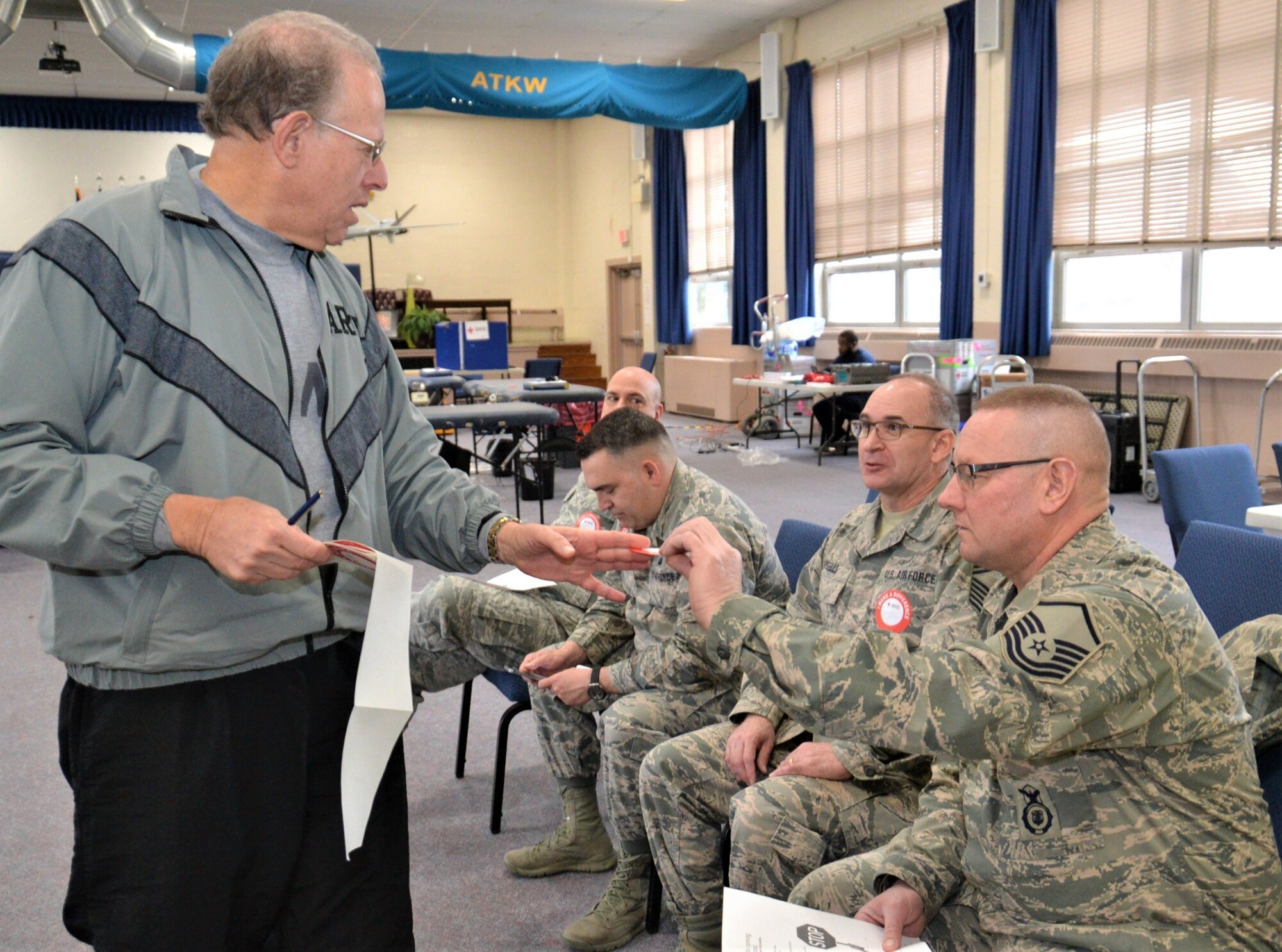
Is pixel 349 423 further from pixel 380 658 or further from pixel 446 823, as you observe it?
pixel 446 823

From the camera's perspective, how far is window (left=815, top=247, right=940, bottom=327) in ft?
34.2

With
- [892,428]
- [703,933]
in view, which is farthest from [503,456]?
[703,933]

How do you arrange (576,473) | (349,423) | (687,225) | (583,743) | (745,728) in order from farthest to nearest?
(687,225)
(576,473)
(583,743)
(745,728)
(349,423)

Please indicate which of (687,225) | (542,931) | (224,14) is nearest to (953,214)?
(687,225)

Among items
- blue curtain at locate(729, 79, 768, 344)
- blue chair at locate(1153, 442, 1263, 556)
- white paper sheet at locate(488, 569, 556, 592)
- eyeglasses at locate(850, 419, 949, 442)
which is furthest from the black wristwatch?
blue curtain at locate(729, 79, 768, 344)

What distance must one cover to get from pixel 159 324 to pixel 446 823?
2174 mm

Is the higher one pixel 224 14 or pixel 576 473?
pixel 224 14

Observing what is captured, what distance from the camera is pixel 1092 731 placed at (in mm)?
1250

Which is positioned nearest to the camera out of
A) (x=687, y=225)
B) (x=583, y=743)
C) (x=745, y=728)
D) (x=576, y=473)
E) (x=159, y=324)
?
(x=159, y=324)

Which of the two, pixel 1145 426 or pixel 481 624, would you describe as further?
pixel 1145 426

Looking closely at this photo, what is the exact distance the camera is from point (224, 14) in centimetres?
1079

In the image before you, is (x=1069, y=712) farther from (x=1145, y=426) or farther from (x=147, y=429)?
(x=1145, y=426)

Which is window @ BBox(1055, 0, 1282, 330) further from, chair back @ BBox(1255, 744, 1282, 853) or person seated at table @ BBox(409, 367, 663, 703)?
chair back @ BBox(1255, 744, 1282, 853)

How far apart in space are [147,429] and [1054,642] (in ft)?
3.57
